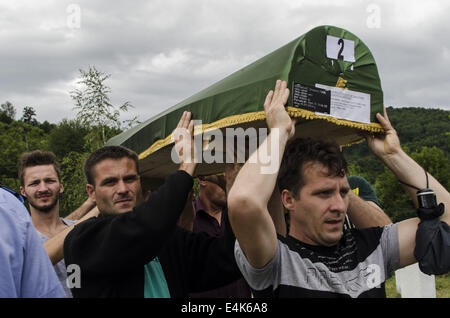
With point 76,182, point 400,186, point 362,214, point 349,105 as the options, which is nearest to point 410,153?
point 400,186

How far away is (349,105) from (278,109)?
45cm

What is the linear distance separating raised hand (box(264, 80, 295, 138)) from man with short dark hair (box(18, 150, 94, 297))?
2.26 meters

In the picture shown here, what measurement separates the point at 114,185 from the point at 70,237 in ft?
1.27

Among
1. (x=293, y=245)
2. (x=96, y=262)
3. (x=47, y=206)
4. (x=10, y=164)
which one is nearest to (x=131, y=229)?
(x=96, y=262)

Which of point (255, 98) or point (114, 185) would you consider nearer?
point (255, 98)

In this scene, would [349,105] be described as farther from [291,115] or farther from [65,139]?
[65,139]

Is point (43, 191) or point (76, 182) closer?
point (43, 191)

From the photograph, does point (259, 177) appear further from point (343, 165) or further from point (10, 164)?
point (10, 164)

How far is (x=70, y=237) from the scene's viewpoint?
2.44 meters

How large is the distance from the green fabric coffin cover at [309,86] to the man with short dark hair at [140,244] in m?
0.32

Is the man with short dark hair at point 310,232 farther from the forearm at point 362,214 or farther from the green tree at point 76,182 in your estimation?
the green tree at point 76,182

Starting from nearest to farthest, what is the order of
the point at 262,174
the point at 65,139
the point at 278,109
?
the point at 262,174 < the point at 278,109 < the point at 65,139

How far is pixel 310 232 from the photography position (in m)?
2.16

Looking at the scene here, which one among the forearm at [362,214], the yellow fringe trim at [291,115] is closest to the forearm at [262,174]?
the yellow fringe trim at [291,115]
